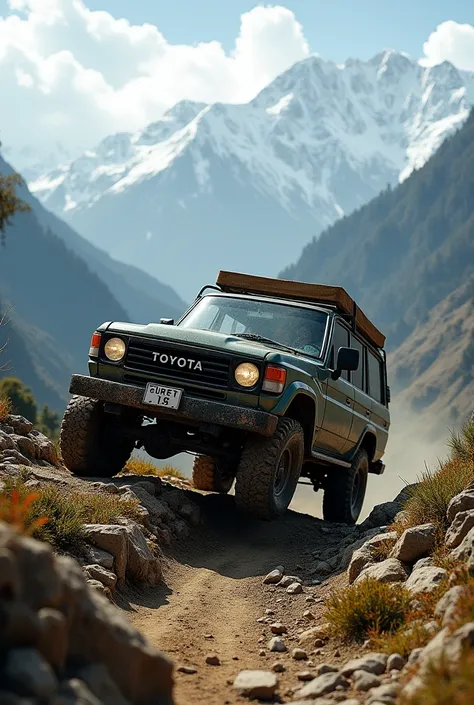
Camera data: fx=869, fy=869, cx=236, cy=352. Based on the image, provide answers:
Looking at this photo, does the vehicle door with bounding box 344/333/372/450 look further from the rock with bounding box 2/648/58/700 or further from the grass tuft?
the rock with bounding box 2/648/58/700

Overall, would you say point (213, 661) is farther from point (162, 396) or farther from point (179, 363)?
point (179, 363)

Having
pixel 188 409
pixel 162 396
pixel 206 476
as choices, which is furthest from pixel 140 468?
pixel 188 409

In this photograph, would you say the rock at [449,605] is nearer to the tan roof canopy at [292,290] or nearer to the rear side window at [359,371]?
the tan roof canopy at [292,290]

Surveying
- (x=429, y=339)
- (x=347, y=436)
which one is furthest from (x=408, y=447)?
(x=347, y=436)

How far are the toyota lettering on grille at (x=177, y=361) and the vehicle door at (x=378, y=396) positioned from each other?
348 centimetres

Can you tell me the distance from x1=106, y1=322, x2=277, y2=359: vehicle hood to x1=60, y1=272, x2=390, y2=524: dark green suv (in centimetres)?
1

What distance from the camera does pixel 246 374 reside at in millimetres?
7215

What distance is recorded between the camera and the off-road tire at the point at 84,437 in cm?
794

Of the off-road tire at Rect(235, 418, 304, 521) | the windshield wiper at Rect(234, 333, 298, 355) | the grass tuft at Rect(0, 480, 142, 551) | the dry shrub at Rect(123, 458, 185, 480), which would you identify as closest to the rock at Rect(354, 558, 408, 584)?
the off-road tire at Rect(235, 418, 304, 521)

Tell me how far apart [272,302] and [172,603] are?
3.75 m

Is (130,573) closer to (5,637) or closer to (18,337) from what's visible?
(5,637)

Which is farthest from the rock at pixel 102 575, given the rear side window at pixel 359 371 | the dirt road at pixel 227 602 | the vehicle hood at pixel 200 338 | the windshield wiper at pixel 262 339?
the rear side window at pixel 359 371

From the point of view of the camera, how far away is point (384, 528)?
7.19 meters

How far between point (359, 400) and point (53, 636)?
289 inches
